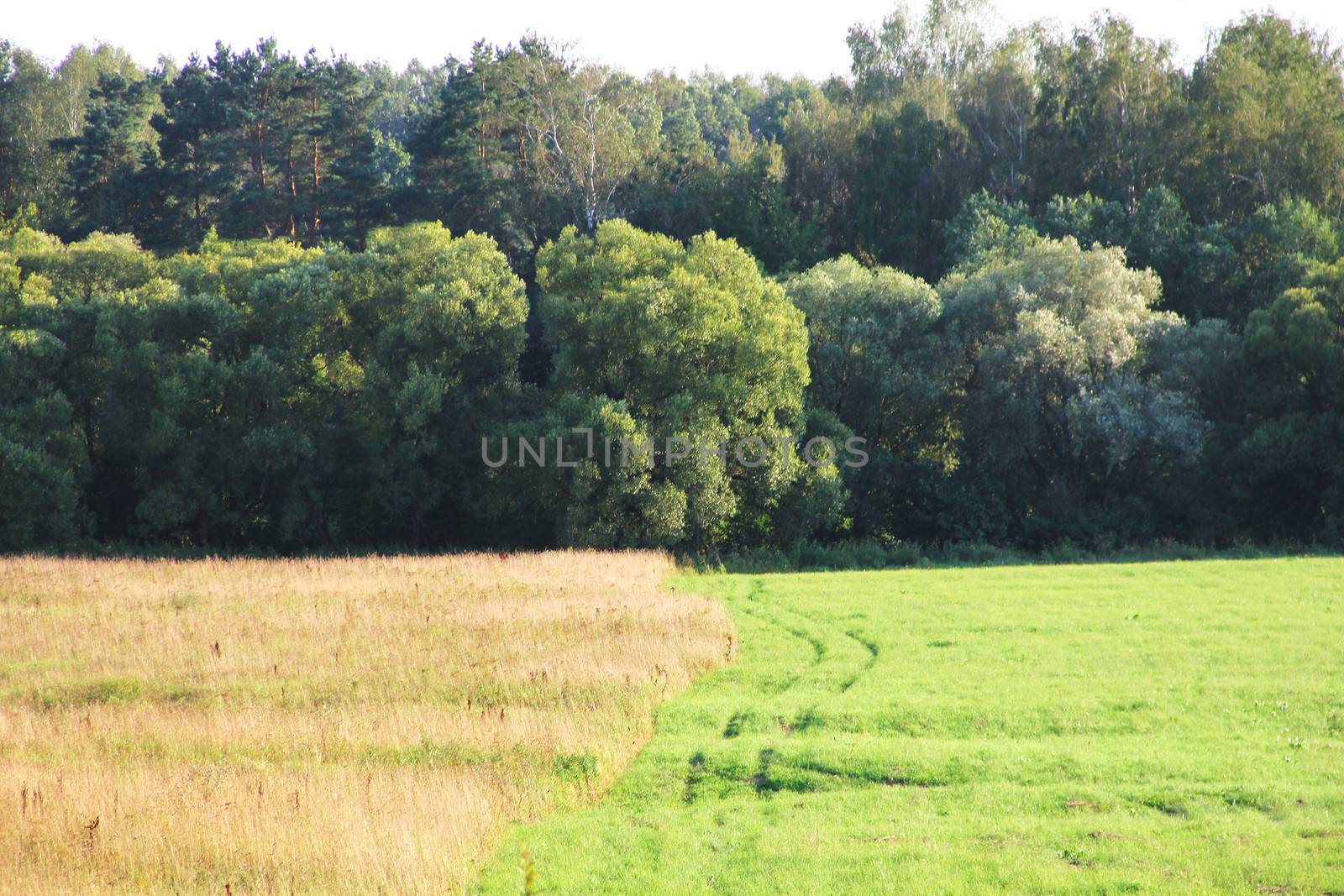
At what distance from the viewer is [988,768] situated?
1462cm

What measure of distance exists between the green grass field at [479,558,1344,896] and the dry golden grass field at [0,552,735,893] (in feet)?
3.50

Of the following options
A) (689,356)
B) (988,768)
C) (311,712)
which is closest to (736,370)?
(689,356)

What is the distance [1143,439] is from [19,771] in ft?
141

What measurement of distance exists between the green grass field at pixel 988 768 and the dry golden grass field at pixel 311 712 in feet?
3.50

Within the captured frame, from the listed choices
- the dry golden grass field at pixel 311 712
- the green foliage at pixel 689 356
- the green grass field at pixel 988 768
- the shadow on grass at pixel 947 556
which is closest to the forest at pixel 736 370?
the green foliage at pixel 689 356

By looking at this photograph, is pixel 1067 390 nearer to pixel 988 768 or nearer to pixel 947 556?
pixel 947 556

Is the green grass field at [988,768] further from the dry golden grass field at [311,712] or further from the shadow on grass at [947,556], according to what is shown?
the shadow on grass at [947,556]

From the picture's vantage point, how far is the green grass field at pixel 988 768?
Answer: 1153 centimetres

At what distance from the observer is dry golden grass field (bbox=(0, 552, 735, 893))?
39.9ft

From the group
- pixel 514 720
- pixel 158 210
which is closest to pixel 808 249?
pixel 158 210

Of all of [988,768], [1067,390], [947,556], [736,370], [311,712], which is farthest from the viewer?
[1067,390]

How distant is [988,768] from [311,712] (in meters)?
10.9

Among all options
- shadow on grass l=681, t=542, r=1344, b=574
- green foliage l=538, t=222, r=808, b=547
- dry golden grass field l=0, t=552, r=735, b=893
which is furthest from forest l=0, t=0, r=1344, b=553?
dry golden grass field l=0, t=552, r=735, b=893

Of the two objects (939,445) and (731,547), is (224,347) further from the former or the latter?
(939,445)
